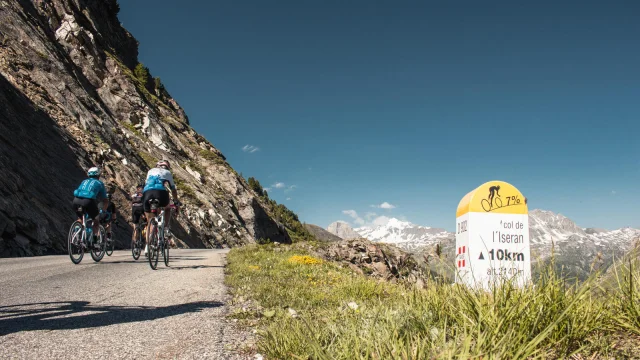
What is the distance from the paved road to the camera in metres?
3.27

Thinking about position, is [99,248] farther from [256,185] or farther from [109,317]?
[256,185]

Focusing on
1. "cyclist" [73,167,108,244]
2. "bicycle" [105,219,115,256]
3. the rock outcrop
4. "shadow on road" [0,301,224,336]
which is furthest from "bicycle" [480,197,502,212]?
"bicycle" [105,219,115,256]

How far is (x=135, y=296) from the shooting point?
5766mm

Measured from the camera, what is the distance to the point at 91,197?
424 inches

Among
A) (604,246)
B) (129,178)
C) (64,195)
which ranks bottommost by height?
(604,246)

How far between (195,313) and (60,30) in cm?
5567

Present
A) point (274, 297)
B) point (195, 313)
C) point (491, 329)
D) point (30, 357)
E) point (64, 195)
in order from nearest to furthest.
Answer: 1. point (491, 329)
2. point (30, 357)
3. point (195, 313)
4. point (274, 297)
5. point (64, 195)

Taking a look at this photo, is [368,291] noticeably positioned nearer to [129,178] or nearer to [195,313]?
[195,313]

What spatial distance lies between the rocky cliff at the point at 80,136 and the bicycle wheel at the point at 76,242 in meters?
5.58

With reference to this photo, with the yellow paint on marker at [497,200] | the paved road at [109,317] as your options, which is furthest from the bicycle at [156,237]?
the yellow paint on marker at [497,200]

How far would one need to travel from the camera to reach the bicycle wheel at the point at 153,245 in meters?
9.58

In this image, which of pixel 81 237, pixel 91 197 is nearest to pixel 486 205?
pixel 91 197

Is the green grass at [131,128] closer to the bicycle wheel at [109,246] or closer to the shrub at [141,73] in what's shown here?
the shrub at [141,73]

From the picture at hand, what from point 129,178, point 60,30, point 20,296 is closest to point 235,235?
point 129,178
